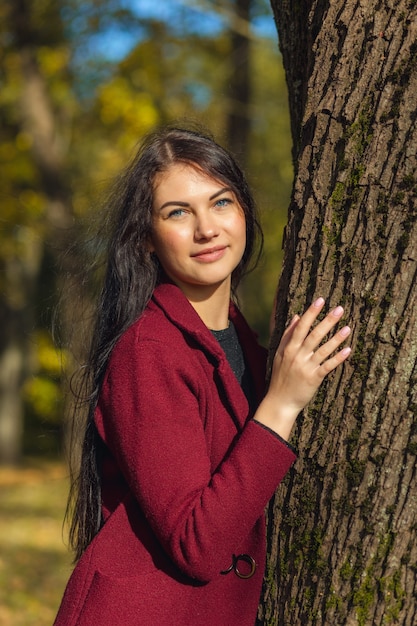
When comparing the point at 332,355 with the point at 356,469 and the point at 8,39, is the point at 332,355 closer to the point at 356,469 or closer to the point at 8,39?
the point at 356,469

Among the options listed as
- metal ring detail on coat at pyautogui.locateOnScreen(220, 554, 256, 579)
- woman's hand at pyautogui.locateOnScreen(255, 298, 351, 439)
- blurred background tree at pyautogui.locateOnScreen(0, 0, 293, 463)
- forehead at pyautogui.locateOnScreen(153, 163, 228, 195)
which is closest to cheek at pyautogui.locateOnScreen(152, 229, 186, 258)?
forehead at pyautogui.locateOnScreen(153, 163, 228, 195)

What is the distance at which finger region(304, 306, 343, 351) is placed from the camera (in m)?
1.97

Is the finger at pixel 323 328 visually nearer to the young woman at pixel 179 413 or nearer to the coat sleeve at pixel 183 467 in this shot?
the young woman at pixel 179 413

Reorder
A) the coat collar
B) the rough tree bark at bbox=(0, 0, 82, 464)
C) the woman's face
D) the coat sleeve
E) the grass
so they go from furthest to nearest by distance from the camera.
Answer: the grass
the rough tree bark at bbox=(0, 0, 82, 464)
the woman's face
the coat collar
the coat sleeve

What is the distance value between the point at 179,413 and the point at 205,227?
0.54 m

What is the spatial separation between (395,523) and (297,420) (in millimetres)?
335

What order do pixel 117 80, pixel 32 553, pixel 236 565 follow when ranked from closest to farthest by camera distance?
pixel 236 565
pixel 32 553
pixel 117 80

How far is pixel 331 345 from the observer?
196cm

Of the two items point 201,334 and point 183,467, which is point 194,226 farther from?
point 183,467

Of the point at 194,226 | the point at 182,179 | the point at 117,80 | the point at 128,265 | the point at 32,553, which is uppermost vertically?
the point at 117,80

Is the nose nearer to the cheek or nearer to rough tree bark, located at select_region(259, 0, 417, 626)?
the cheek

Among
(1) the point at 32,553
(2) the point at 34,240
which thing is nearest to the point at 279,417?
(2) the point at 34,240

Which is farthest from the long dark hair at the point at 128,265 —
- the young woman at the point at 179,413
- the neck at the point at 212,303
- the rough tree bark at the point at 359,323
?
the rough tree bark at the point at 359,323

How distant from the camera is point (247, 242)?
265 cm
